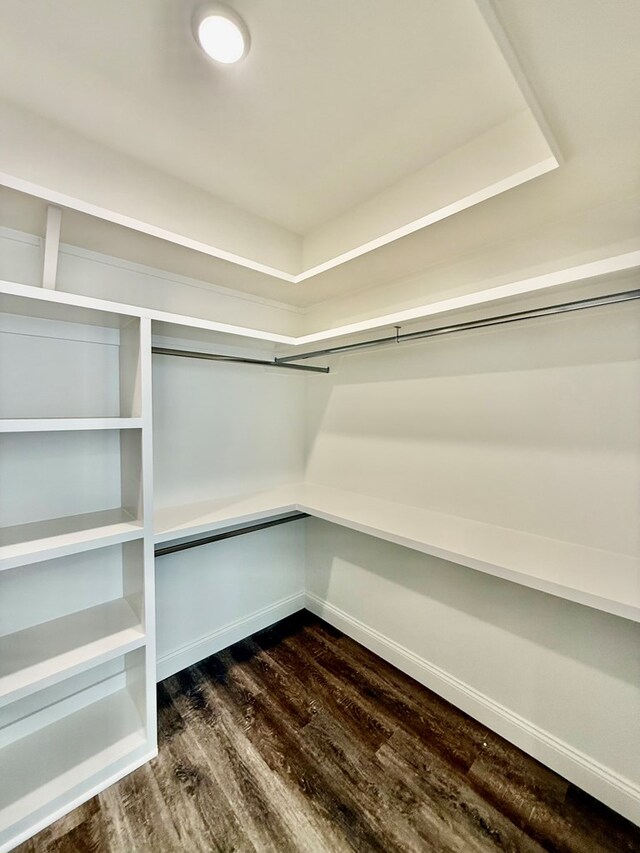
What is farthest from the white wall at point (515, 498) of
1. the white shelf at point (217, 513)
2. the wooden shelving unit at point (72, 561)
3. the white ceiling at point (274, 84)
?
the wooden shelving unit at point (72, 561)

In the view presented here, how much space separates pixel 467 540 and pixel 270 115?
1869 mm

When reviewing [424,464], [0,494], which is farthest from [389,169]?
[0,494]

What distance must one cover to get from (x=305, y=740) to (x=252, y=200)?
2.65 metres

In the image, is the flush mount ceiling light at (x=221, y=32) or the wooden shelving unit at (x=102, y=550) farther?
the wooden shelving unit at (x=102, y=550)

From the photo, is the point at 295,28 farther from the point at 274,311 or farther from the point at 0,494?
the point at 0,494

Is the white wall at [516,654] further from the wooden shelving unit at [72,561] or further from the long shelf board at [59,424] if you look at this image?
the long shelf board at [59,424]

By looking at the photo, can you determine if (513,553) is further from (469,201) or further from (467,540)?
(469,201)

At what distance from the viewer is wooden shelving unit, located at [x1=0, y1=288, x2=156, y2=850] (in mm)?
1298

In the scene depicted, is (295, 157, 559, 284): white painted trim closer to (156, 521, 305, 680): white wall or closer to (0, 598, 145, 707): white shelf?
(156, 521, 305, 680): white wall

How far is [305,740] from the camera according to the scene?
62.7 inches

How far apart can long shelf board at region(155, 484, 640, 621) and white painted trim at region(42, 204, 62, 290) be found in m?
1.13

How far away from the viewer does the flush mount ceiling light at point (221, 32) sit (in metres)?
0.97

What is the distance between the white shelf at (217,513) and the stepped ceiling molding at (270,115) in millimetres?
1241

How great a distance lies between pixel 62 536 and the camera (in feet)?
4.41
